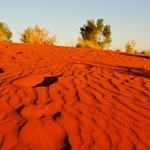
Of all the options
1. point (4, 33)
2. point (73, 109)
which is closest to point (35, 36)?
point (4, 33)

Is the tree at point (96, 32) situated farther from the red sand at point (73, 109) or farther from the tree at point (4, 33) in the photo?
the red sand at point (73, 109)

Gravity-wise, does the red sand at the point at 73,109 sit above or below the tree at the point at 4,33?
above

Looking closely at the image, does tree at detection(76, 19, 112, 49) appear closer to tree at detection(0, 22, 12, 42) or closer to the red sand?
tree at detection(0, 22, 12, 42)

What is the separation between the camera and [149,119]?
4.46 metres

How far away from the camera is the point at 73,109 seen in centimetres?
484

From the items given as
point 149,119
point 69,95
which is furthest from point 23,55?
point 149,119

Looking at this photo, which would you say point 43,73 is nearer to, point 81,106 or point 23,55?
point 81,106

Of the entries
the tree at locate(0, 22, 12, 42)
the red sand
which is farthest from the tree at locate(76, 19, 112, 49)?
the red sand

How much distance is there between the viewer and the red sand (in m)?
3.85

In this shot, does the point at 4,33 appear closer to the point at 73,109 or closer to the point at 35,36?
the point at 35,36

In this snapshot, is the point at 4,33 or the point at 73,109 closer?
the point at 73,109

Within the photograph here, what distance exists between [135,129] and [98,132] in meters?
0.50

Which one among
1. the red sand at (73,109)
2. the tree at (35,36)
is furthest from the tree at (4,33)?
the red sand at (73,109)

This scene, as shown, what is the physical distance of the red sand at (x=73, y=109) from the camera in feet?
12.6
